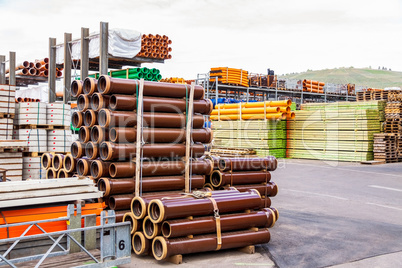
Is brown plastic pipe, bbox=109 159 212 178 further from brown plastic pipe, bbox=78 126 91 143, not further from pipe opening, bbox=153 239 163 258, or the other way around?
pipe opening, bbox=153 239 163 258

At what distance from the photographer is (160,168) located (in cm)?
793

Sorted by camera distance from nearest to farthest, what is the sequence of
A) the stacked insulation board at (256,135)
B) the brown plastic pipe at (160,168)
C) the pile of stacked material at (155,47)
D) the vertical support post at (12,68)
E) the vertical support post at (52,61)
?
1. the brown plastic pipe at (160,168)
2. the pile of stacked material at (155,47)
3. the vertical support post at (52,61)
4. the vertical support post at (12,68)
5. the stacked insulation board at (256,135)

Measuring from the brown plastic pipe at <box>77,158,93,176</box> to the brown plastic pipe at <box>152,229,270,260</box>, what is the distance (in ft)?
7.85

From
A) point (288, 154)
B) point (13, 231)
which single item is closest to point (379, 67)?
point (288, 154)

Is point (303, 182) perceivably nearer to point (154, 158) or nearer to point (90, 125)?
point (154, 158)

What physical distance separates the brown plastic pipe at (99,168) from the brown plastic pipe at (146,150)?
124 millimetres

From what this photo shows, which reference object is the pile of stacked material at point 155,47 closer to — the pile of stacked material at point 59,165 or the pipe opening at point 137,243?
the pile of stacked material at point 59,165

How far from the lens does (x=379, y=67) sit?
146 m

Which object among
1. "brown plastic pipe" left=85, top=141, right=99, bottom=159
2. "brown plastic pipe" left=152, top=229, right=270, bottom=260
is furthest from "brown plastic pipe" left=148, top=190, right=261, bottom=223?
"brown plastic pipe" left=85, top=141, right=99, bottom=159

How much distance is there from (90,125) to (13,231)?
254 centimetres

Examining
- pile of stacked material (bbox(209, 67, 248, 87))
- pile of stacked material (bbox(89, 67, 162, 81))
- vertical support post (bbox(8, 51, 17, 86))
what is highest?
pile of stacked material (bbox(209, 67, 248, 87))

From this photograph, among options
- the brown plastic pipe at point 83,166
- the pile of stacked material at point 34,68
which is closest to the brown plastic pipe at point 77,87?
the brown plastic pipe at point 83,166

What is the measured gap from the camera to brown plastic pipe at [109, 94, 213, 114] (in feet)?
25.0

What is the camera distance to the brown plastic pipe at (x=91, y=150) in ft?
25.7
